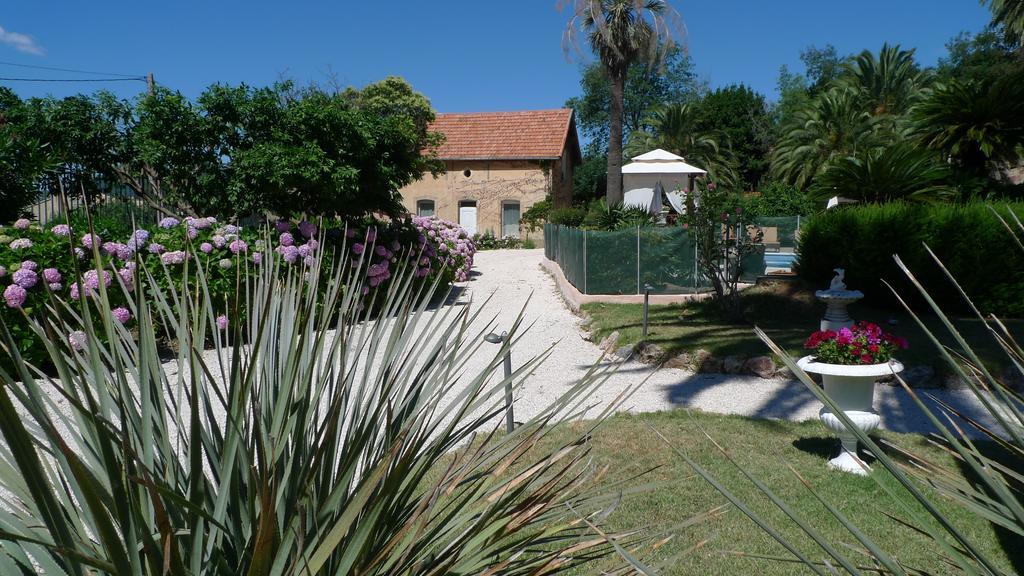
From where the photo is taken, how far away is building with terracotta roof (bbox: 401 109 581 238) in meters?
29.1

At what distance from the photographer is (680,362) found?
8344 mm

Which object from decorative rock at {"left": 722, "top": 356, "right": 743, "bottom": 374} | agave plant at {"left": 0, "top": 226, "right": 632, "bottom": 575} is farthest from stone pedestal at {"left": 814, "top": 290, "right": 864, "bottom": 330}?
agave plant at {"left": 0, "top": 226, "right": 632, "bottom": 575}

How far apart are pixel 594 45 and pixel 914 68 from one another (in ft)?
101

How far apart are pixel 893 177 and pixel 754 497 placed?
1017cm

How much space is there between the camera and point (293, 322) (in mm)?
1622

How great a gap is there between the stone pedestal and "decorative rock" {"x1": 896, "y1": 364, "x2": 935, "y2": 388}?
2.52ft

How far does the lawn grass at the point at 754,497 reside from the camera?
372 cm

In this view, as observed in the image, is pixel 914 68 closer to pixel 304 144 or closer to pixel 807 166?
pixel 807 166

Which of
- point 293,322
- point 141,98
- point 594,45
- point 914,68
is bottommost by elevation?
point 293,322

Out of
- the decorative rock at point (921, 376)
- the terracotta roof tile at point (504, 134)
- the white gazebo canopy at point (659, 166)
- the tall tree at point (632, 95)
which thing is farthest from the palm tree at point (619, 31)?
the tall tree at point (632, 95)

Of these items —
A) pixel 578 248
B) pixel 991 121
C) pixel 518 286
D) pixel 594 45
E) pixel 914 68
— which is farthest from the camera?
pixel 914 68

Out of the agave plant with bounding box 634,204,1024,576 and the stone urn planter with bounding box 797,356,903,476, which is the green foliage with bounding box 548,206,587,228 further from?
the agave plant with bounding box 634,204,1024,576

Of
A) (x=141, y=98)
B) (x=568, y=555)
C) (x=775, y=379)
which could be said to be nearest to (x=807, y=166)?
(x=775, y=379)

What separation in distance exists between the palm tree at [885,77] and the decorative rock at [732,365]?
32525 millimetres
